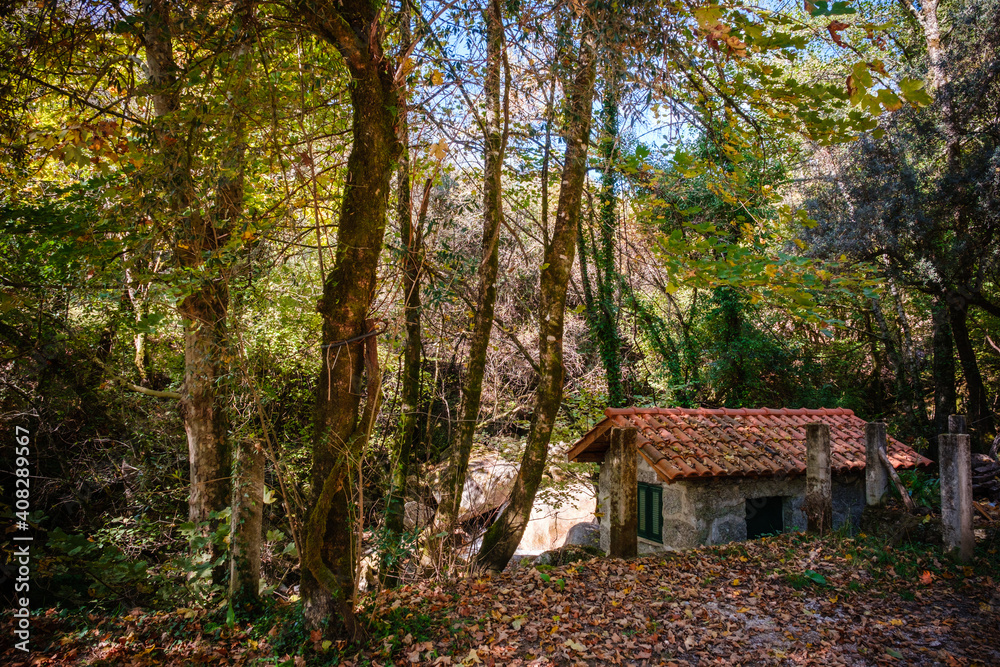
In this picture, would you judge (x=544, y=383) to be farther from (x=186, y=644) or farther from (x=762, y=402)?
(x=762, y=402)

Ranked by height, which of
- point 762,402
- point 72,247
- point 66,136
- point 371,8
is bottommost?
point 762,402

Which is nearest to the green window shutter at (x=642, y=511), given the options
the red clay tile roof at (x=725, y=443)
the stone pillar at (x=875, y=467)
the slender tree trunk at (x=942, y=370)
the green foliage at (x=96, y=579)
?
the red clay tile roof at (x=725, y=443)

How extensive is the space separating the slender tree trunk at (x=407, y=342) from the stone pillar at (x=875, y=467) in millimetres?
6282

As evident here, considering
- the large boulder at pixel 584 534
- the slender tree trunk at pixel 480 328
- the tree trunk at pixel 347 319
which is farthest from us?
the large boulder at pixel 584 534

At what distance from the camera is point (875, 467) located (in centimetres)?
770

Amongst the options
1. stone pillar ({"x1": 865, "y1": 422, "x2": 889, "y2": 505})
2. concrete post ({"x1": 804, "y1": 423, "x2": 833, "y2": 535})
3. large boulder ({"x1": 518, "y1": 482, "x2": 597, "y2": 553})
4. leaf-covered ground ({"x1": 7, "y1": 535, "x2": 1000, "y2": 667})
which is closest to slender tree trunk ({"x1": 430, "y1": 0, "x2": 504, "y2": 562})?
leaf-covered ground ({"x1": 7, "y1": 535, "x2": 1000, "y2": 667})

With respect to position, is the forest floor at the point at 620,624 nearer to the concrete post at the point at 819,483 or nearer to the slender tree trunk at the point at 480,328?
the slender tree trunk at the point at 480,328

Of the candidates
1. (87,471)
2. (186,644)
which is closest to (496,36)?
(186,644)

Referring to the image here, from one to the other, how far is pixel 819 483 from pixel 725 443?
172cm

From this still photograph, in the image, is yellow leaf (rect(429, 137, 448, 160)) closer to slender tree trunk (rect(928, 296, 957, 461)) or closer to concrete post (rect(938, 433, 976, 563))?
concrete post (rect(938, 433, 976, 563))

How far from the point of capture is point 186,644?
4.34 metres

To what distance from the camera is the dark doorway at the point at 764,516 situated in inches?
353

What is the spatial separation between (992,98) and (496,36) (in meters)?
12.6

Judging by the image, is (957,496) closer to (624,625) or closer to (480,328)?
(624,625)
